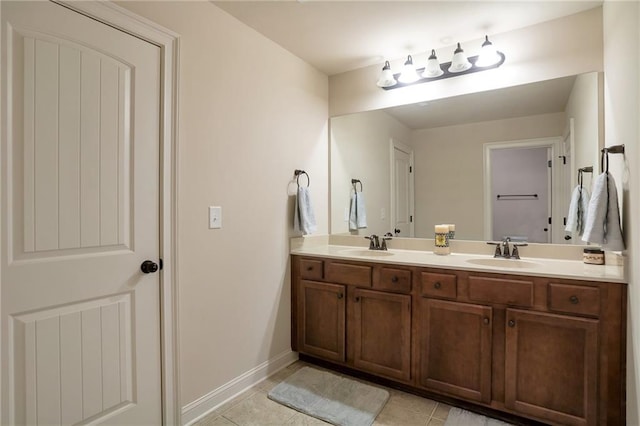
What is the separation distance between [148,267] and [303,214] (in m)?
1.15

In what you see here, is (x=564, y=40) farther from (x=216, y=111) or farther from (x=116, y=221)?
(x=116, y=221)

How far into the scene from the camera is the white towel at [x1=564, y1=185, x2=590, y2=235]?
1.93 m

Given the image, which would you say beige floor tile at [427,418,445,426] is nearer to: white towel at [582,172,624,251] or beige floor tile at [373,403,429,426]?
beige floor tile at [373,403,429,426]

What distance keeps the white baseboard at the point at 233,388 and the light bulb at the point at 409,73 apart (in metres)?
2.27

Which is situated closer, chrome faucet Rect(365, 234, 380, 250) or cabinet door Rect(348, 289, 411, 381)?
cabinet door Rect(348, 289, 411, 381)

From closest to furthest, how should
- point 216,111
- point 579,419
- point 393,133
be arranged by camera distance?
1. point 579,419
2. point 216,111
3. point 393,133

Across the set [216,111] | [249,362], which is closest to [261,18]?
[216,111]

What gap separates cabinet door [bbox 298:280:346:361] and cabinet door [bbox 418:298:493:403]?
1.87 ft

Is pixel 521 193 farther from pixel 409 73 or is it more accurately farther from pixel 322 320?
pixel 322 320

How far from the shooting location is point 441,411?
1906 millimetres

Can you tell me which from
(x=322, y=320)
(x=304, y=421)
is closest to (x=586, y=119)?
(x=322, y=320)

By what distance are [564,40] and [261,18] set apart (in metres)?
1.87


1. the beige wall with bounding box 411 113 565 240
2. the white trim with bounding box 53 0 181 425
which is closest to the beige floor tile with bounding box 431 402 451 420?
the beige wall with bounding box 411 113 565 240

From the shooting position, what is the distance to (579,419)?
158 centimetres
